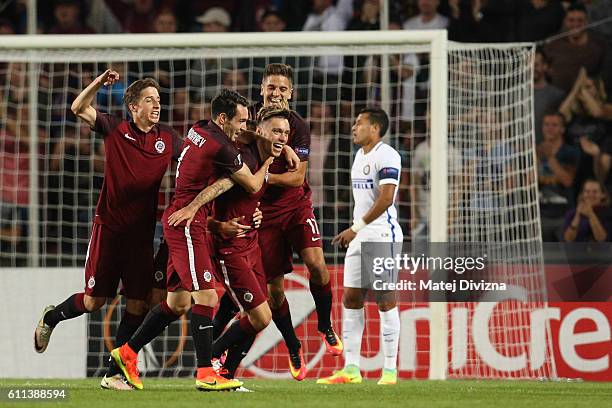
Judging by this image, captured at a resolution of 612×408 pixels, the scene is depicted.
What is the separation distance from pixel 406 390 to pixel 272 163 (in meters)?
1.90

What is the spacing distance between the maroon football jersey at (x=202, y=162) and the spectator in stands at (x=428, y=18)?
639 centimetres

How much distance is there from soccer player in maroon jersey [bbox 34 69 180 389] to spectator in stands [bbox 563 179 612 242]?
5458 millimetres

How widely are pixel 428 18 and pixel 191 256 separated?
22.8 ft

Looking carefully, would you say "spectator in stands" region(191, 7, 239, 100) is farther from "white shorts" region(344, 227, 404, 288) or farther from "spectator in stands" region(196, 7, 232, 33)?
"white shorts" region(344, 227, 404, 288)

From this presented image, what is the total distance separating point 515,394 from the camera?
9.02 m

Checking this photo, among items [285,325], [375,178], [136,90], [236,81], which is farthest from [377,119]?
[236,81]

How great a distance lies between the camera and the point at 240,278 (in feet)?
29.0

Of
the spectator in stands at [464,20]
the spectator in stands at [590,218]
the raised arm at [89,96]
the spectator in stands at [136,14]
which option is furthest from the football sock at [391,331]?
the spectator in stands at [136,14]

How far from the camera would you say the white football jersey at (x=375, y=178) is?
1036 centimetres

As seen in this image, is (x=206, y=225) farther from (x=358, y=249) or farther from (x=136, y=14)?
(x=136, y=14)

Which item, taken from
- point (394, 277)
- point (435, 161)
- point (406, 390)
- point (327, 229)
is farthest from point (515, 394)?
point (327, 229)

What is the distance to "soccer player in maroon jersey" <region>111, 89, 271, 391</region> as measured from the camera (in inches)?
339

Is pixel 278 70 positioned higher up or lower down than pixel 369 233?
higher up

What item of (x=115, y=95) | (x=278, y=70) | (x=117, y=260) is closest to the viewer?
(x=117, y=260)
